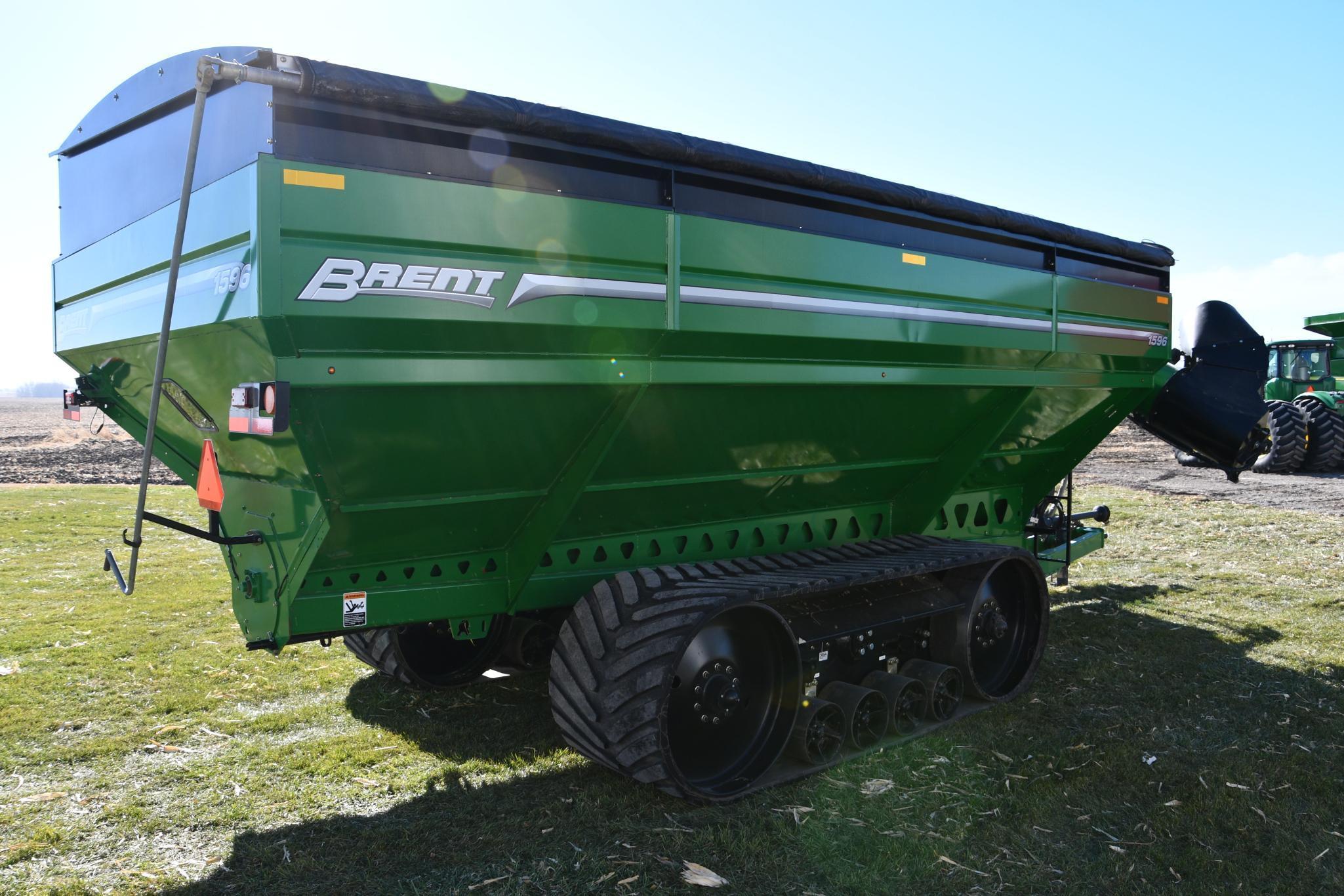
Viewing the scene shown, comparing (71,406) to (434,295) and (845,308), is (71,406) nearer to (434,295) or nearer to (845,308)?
(434,295)

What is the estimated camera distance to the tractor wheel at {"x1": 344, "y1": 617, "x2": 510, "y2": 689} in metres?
5.19

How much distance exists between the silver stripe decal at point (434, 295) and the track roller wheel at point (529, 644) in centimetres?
227

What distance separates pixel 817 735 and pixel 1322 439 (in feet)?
55.1

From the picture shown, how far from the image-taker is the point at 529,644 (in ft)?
17.4

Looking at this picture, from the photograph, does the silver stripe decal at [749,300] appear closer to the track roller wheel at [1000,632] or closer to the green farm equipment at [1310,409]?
the track roller wheel at [1000,632]

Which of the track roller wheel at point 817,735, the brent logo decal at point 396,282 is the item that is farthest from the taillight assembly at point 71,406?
the track roller wheel at point 817,735

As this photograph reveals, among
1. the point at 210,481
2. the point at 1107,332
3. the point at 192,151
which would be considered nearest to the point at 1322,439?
the point at 1107,332

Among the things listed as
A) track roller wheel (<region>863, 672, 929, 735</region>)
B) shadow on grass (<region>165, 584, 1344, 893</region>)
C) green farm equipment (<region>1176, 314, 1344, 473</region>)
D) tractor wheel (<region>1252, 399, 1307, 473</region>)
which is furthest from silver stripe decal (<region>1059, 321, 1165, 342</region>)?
tractor wheel (<region>1252, 399, 1307, 473</region>)

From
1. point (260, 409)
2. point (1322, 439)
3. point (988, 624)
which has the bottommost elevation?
point (988, 624)

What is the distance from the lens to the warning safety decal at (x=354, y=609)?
3857 millimetres

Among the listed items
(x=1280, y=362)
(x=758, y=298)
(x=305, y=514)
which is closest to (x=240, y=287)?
(x=305, y=514)

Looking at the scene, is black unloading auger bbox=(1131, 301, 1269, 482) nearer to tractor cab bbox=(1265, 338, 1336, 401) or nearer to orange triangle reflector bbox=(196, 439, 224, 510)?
orange triangle reflector bbox=(196, 439, 224, 510)

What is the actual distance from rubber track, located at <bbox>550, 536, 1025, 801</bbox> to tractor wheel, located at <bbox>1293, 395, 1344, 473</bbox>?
16845 millimetres

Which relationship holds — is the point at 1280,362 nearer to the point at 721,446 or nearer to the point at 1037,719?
the point at 1037,719
